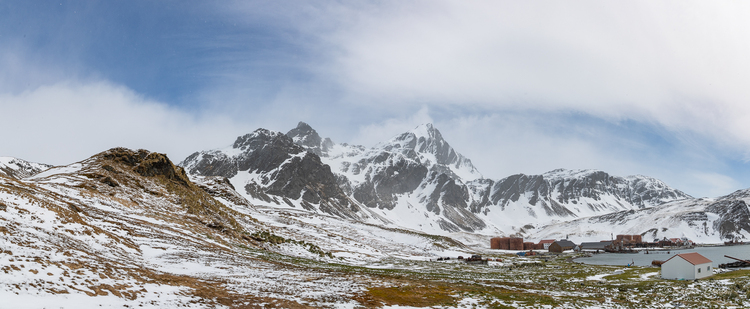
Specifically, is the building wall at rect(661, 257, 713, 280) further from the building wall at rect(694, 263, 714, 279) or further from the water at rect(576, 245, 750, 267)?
the water at rect(576, 245, 750, 267)

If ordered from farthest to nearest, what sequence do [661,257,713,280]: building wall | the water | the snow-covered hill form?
the water → [661,257,713,280]: building wall → the snow-covered hill

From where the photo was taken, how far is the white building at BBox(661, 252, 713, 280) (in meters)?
48.0

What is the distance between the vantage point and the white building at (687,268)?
1889 inches

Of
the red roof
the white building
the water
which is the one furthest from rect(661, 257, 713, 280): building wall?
the water

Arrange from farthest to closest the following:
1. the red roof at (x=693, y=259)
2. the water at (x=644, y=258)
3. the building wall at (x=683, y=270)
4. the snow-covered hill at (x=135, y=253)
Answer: the water at (x=644, y=258), the red roof at (x=693, y=259), the building wall at (x=683, y=270), the snow-covered hill at (x=135, y=253)

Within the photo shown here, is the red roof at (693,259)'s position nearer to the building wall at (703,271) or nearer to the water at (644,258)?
the building wall at (703,271)

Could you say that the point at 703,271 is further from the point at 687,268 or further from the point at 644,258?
the point at 644,258

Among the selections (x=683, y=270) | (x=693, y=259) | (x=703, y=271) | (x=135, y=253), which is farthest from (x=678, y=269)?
(x=135, y=253)

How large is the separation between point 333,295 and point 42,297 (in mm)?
16816

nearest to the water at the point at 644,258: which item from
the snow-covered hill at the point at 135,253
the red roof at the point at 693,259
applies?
the red roof at the point at 693,259

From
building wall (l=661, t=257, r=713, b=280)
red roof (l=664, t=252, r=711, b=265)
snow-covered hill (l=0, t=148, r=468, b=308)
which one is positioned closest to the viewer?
snow-covered hill (l=0, t=148, r=468, b=308)

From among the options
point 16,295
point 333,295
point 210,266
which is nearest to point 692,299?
point 333,295

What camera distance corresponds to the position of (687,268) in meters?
48.5

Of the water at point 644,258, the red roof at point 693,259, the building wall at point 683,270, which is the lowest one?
the water at point 644,258
